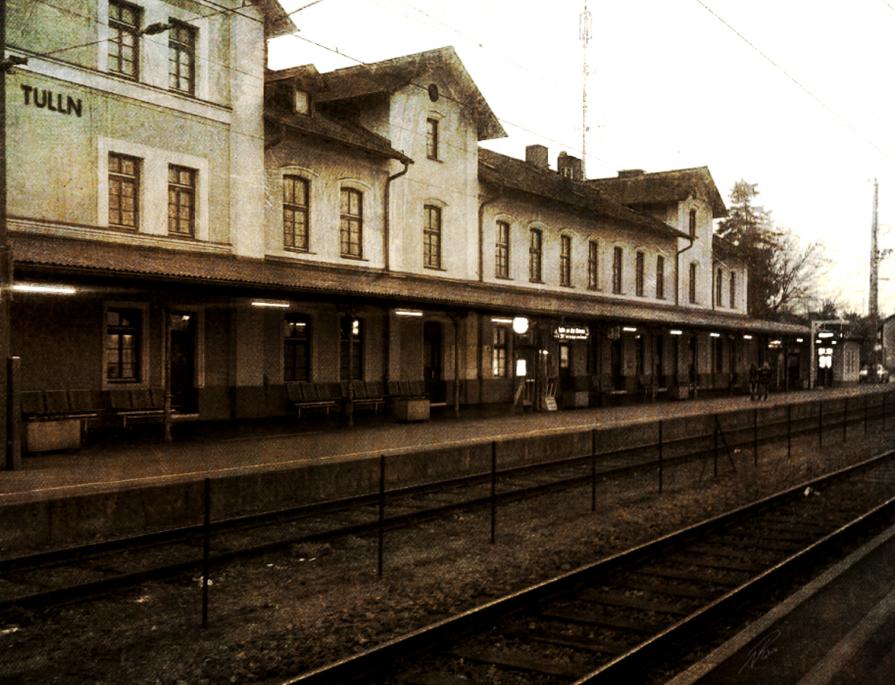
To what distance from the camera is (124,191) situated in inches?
713

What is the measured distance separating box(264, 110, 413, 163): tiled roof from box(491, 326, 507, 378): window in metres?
6.94

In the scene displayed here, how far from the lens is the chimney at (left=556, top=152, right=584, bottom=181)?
3928 cm

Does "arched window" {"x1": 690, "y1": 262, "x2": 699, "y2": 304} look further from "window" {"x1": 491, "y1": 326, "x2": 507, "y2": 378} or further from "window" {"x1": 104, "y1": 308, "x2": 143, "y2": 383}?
"window" {"x1": 104, "y1": 308, "x2": 143, "y2": 383}

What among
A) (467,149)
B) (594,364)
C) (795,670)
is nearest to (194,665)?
(795,670)

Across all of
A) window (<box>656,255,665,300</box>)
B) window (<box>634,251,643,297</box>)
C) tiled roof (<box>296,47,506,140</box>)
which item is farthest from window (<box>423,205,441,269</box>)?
window (<box>656,255,665,300</box>)

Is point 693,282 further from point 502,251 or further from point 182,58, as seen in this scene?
point 182,58

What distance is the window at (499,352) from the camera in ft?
93.4

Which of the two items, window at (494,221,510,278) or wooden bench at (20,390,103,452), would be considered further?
window at (494,221,510,278)

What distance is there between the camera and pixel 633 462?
60.2 ft

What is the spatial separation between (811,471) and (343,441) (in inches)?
362

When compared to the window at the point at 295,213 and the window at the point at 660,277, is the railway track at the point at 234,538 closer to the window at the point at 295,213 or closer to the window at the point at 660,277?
the window at the point at 295,213

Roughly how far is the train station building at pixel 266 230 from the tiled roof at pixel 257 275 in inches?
2.4

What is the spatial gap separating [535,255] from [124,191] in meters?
16.0

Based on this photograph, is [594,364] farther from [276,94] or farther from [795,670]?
[795,670]
